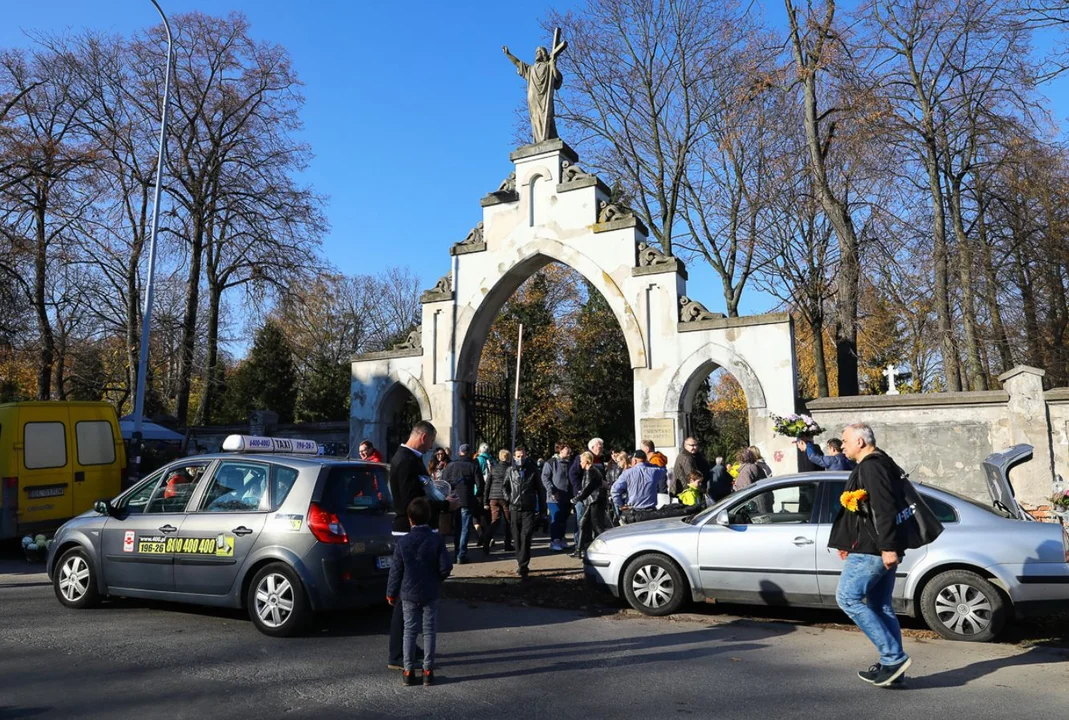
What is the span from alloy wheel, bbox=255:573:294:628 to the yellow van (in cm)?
677

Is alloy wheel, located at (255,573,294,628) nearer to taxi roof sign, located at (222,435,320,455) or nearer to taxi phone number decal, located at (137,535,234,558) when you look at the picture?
taxi phone number decal, located at (137,535,234,558)

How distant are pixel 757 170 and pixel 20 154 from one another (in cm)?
2052

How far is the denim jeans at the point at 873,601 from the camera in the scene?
229 inches

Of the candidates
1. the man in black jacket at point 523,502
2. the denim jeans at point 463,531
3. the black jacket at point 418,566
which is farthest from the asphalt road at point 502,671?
the denim jeans at point 463,531

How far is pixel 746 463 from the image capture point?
467 inches

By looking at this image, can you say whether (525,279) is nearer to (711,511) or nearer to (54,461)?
(54,461)

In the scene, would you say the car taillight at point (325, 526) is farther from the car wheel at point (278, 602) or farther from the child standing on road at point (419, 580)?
the child standing on road at point (419, 580)

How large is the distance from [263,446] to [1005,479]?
7.46 meters

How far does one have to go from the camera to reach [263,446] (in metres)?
8.92

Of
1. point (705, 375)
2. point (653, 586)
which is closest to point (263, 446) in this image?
point (653, 586)

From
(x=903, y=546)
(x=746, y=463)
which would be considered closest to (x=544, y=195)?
(x=746, y=463)

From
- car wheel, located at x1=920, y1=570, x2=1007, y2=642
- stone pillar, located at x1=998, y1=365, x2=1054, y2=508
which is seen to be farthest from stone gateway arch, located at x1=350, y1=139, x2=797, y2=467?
car wheel, located at x1=920, y1=570, x2=1007, y2=642

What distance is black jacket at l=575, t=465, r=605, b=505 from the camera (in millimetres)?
11117

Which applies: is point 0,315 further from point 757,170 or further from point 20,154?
point 757,170
